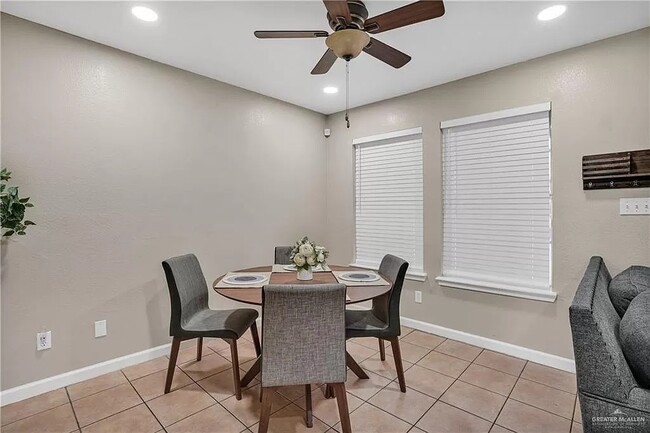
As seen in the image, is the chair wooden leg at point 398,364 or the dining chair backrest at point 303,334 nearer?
the dining chair backrest at point 303,334

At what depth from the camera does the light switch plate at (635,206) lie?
7.43 feet

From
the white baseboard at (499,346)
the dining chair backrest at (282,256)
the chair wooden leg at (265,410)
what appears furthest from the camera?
the dining chair backrest at (282,256)

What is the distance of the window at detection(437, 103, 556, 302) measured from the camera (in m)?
2.76

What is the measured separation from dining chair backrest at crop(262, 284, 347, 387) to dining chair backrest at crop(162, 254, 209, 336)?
893 mm

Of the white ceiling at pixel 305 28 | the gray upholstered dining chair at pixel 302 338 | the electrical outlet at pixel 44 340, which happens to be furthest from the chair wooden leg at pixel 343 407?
the white ceiling at pixel 305 28

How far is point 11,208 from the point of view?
195 cm

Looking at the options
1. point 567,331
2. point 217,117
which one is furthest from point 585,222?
point 217,117

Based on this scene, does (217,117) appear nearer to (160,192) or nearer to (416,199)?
(160,192)

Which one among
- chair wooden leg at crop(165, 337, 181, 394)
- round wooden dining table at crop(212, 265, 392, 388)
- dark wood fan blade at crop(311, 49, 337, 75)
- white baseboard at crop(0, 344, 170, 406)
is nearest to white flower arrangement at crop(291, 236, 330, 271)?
round wooden dining table at crop(212, 265, 392, 388)

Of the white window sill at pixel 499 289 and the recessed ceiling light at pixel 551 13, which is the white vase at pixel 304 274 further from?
the recessed ceiling light at pixel 551 13

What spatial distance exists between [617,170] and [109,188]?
378cm

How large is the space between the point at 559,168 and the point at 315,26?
2.18 meters

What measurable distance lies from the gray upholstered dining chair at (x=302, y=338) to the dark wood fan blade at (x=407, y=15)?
4.63 feet

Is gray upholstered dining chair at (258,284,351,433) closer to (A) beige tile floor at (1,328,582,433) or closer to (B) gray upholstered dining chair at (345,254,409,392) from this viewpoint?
(A) beige tile floor at (1,328,582,433)
